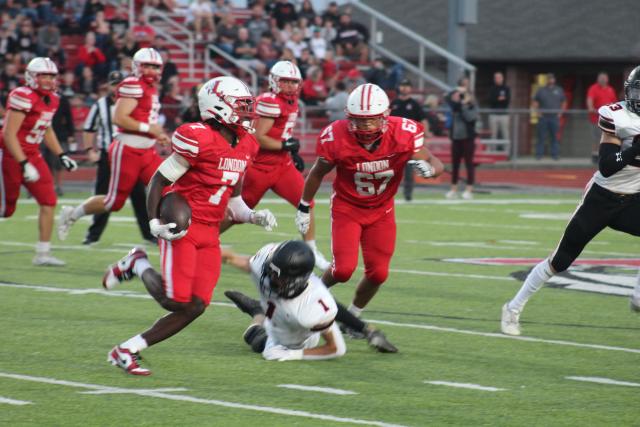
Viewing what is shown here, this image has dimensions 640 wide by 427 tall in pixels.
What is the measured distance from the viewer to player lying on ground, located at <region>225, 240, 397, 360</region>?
717 centimetres

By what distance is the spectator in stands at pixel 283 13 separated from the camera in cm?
2845

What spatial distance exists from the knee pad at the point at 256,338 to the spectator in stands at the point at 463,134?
1203 cm

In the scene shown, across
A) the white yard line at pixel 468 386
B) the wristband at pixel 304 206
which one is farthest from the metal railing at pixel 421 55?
the white yard line at pixel 468 386

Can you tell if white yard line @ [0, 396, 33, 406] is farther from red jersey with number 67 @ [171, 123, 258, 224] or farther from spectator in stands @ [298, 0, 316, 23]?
spectator in stands @ [298, 0, 316, 23]

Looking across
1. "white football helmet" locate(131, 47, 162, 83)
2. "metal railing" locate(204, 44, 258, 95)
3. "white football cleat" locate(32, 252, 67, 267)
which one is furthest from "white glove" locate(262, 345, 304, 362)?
"metal railing" locate(204, 44, 258, 95)

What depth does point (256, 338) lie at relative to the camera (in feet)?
25.0

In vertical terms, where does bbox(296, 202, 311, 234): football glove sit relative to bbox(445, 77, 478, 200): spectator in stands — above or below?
above

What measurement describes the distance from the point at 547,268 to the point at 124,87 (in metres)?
5.27

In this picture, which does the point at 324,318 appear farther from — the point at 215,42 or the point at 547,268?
the point at 215,42

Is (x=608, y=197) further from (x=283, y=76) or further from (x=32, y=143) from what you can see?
(x=32, y=143)

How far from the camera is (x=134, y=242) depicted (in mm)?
13750

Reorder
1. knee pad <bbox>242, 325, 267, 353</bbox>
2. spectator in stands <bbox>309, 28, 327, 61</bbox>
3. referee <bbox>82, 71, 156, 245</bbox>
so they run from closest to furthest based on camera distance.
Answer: knee pad <bbox>242, 325, 267, 353</bbox> < referee <bbox>82, 71, 156, 245</bbox> < spectator in stands <bbox>309, 28, 327, 61</bbox>

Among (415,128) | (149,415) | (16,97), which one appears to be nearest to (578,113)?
(16,97)

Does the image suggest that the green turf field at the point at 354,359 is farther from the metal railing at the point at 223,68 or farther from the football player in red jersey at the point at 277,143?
the metal railing at the point at 223,68
